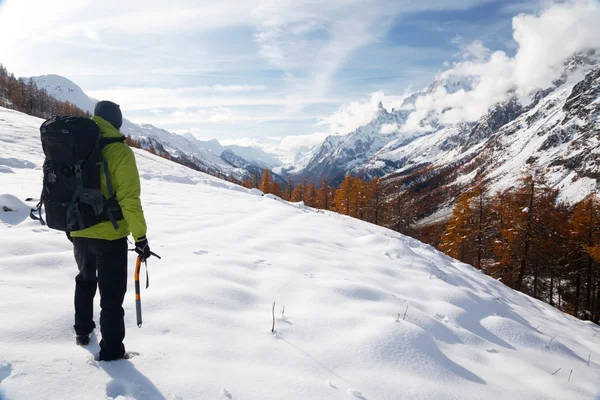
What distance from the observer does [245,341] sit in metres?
4.04

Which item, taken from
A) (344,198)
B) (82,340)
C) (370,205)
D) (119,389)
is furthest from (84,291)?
(344,198)

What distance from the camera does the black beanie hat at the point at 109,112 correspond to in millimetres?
3562

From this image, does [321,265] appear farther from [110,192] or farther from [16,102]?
[16,102]

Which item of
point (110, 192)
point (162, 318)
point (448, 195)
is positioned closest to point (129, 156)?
point (110, 192)

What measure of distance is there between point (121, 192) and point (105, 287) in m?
1.05

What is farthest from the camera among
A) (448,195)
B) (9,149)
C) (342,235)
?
(448,195)

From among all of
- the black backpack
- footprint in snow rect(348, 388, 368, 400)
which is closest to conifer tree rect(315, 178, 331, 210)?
footprint in snow rect(348, 388, 368, 400)

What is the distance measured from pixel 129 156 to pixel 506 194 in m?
27.6

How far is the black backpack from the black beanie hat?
1.10 ft

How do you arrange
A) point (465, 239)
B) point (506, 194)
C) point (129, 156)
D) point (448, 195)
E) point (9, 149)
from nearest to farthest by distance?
1. point (129, 156)
2. point (9, 149)
3. point (506, 194)
4. point (465, 239)
5. point (448, 195)

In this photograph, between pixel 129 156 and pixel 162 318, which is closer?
pixel 129 156

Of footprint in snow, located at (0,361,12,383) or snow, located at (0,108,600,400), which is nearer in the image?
footprint in snow, located at (0,361,12,383)

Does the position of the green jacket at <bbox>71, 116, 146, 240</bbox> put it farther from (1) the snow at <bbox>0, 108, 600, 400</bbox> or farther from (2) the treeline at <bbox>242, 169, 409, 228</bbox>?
(2) the treeline at <bbox>242, 169, 409, 228</bbox>

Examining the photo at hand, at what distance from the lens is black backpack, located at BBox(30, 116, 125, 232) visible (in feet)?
10.3
